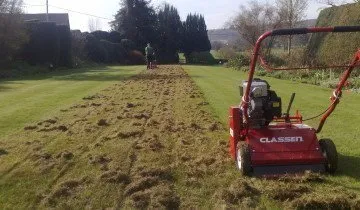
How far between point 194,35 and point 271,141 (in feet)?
186

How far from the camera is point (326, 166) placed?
653 cm

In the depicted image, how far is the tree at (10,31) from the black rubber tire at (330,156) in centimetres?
2640

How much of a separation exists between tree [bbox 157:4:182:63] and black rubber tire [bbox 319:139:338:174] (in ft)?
172

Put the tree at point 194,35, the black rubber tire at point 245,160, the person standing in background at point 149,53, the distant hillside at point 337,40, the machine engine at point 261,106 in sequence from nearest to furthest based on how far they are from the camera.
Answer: the black rubber tire at point 245,160
the machine engine at point 261,106
the distant hillside at point 337,40
the person standing in background at point 149,53
the tree at point 194,35

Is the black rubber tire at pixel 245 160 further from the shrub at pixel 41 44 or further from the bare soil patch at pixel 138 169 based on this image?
the shrub at pixel 41 44

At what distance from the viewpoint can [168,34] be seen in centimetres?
6031

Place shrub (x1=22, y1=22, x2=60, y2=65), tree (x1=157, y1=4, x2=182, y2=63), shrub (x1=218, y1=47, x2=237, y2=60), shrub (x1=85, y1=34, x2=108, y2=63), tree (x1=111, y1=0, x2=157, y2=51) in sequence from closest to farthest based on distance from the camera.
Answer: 1. shrub (x1=22, y1=22, x2=60, y2=65)
2. shrub (x1=218, y1=47, x2=237, y2=60)
3. shrub (x1=85, y1=34, x2=108, y2=63)
4. tree (x1=111, y1=0, x2=157, y2=51)
5. tree (x1=157, y1=4, x2=182, y2=63)

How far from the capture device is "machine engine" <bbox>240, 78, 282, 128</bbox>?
22.5 ft

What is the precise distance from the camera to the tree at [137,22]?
5828 cm

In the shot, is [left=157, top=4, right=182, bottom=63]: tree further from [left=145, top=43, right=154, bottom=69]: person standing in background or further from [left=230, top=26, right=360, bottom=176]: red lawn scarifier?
[left=230, top=26, right=360, bottom=176]: red lawn scarifier

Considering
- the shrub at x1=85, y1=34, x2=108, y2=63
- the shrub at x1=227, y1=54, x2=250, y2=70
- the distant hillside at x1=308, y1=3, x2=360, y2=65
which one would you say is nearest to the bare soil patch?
the distant hillside at x1=308, y1=3, x2=360, y2=65

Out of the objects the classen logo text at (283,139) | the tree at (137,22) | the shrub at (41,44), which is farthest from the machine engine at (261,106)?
the tree at (137,22)

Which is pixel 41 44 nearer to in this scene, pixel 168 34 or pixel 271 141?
pixel 168 34

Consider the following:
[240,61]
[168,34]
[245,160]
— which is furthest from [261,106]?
[168,34]
